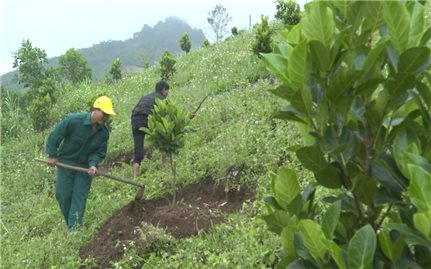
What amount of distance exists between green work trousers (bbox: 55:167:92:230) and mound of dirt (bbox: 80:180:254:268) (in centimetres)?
51

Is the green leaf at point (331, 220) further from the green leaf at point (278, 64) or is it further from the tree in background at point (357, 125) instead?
the green leaf at point (278, 64)

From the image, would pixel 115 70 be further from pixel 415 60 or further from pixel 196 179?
pixel 415 60

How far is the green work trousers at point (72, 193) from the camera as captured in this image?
249 inches

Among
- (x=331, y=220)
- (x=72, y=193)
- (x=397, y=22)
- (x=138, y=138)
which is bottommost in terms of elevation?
Answer: (x=72, y=193)

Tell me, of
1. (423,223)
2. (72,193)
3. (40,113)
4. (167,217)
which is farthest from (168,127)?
(40,113)

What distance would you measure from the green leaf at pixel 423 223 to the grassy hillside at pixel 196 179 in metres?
0.76

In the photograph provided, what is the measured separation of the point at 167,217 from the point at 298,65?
4320mm

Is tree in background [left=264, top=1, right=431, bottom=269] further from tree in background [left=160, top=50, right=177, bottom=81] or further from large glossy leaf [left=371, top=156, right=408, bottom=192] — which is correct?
tree in background [left=160, top=50, right=177, bottom=81]

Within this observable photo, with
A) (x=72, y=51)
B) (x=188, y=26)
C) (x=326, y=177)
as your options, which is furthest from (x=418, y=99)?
(x=188, y=26)

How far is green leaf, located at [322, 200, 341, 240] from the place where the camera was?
1.44 metres

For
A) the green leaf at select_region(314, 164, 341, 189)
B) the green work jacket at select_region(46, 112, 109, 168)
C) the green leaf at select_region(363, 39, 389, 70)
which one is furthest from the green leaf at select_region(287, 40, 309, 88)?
the green work jacket at select_region(46, 112, 109, 168)

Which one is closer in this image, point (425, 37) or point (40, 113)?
point (425, 37)

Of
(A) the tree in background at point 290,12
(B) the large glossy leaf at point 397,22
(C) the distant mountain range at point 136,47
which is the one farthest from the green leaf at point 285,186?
(C) the distant mountain range at point 136,47

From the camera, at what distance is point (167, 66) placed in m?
13.9
